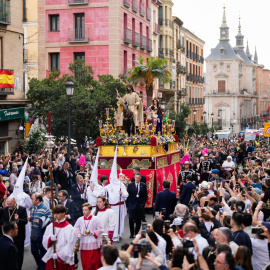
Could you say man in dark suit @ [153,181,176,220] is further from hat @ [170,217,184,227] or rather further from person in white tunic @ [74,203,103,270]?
hat @ [170,217,184,227]

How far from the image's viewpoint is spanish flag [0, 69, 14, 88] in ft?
79.6

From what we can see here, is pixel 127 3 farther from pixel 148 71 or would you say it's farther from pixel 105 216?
pixel 105 216

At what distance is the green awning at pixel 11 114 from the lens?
24505mm

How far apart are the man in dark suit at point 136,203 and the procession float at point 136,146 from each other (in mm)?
2587

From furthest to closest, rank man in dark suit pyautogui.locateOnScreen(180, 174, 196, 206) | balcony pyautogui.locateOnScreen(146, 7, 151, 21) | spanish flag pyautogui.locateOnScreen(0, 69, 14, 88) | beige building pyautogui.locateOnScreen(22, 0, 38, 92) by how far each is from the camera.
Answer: balcony pyautogui.locateOnScreen(146, 7, 151, 21) → beige building pyautogui.locateOnScreen(22, 0, 38, 92) → spanish flag pyautogui.locateOnScreen(0, 69, 14, 88) → man in dark suit pyautogui.locateOnScreen(180, 174, 196, 206)

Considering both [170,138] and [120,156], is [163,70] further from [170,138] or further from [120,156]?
[120,156]

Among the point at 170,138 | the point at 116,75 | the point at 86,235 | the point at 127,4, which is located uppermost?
the point at 127,4

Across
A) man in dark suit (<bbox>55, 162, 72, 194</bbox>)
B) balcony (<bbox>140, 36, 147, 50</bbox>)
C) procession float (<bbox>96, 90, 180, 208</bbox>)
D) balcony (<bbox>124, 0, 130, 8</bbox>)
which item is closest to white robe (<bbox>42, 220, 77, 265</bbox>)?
procession float (<bbox>96, 90, 180, 208</bbox>)

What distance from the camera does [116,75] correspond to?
35.5 metres

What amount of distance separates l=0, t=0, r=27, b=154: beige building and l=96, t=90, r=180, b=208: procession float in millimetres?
7859

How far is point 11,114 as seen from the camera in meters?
25.3

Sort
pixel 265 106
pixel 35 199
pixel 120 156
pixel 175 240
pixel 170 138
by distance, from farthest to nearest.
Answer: pixel 265 106 < pixel 170 138 < pixel 120 156 < pixel 35 199 < pixel 175 240

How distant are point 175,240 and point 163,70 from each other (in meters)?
26.3

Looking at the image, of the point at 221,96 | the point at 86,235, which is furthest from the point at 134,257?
the point at 221,96
